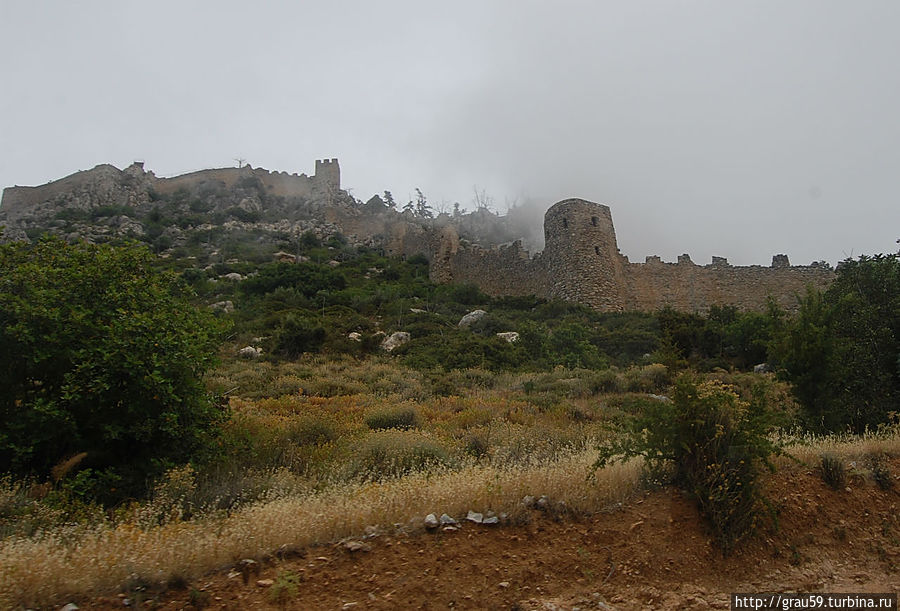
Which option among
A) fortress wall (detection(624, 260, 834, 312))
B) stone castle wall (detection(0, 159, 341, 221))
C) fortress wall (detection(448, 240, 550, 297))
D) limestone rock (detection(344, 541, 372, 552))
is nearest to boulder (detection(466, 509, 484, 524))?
limestone rock (detection(344, 541, 372, 552))

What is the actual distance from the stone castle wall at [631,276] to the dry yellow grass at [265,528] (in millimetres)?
20080

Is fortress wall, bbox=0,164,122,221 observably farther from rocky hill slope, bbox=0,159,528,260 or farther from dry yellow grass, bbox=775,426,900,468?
dry yellow grass, bbox=775,426,900,468

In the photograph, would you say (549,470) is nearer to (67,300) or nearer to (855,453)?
(855,453)

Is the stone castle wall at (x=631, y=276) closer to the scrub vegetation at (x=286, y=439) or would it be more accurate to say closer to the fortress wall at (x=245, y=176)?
the scrub vegetation at (x=286, y=439)

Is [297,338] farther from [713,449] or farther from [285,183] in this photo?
[285,183]

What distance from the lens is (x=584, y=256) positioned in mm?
25562

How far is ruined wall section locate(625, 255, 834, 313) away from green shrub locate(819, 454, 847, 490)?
20.3m

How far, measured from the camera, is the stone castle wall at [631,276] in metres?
25.4

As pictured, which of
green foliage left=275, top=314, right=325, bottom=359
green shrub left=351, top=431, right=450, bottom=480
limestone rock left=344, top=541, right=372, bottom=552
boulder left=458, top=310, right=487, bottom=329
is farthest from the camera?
→ boulder left=458, top=310, right=487, bottom=329

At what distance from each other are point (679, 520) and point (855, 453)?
2.84m

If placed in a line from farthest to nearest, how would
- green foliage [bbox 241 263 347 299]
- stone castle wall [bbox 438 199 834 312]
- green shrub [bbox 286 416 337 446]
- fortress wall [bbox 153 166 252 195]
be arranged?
1. fortress wall [bbox 153 166 252 195]
2. green foliage [bbox 241 263 347 299]
3. stone castle wall [bbox 438 199 834 312]
4. green shrub [bbox 286 416 337 446]

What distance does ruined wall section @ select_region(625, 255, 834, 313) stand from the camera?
2622cm

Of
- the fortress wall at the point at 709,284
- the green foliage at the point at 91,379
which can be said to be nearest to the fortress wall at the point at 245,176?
the fortress wall at the point at 709,284

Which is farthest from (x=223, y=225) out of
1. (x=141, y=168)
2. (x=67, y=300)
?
(x=67, y=300)
